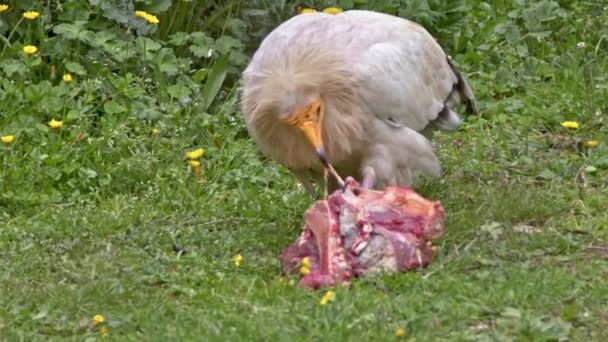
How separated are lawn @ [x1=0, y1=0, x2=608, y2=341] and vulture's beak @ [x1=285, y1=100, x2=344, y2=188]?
0.48m

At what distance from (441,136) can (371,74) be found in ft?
5.92

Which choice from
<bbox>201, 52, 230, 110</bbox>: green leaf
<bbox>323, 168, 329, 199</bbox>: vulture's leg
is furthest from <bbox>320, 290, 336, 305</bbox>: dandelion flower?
<bbox>201, 52, 230, 110</bbox>: green leaf

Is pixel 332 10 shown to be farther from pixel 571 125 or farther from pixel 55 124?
pixel 55 124

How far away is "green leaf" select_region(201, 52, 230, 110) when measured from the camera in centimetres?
827

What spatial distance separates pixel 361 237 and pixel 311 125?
59 centimetres

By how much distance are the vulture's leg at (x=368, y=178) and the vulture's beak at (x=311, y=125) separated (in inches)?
10.2

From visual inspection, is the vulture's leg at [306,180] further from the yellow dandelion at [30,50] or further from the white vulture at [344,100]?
the yellow dandelion at [30,50]

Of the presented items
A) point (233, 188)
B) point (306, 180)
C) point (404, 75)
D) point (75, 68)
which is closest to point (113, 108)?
point (75, 68)

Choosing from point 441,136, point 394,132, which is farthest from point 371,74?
point 441,136

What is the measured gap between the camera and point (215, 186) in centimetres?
728

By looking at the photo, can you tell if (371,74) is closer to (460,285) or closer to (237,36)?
(460,285)

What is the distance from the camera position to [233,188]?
24.2ft

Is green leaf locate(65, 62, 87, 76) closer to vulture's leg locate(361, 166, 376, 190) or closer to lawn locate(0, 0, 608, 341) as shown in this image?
lawn locate(0, 0, 608, 341)

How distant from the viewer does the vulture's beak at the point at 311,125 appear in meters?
5.91
